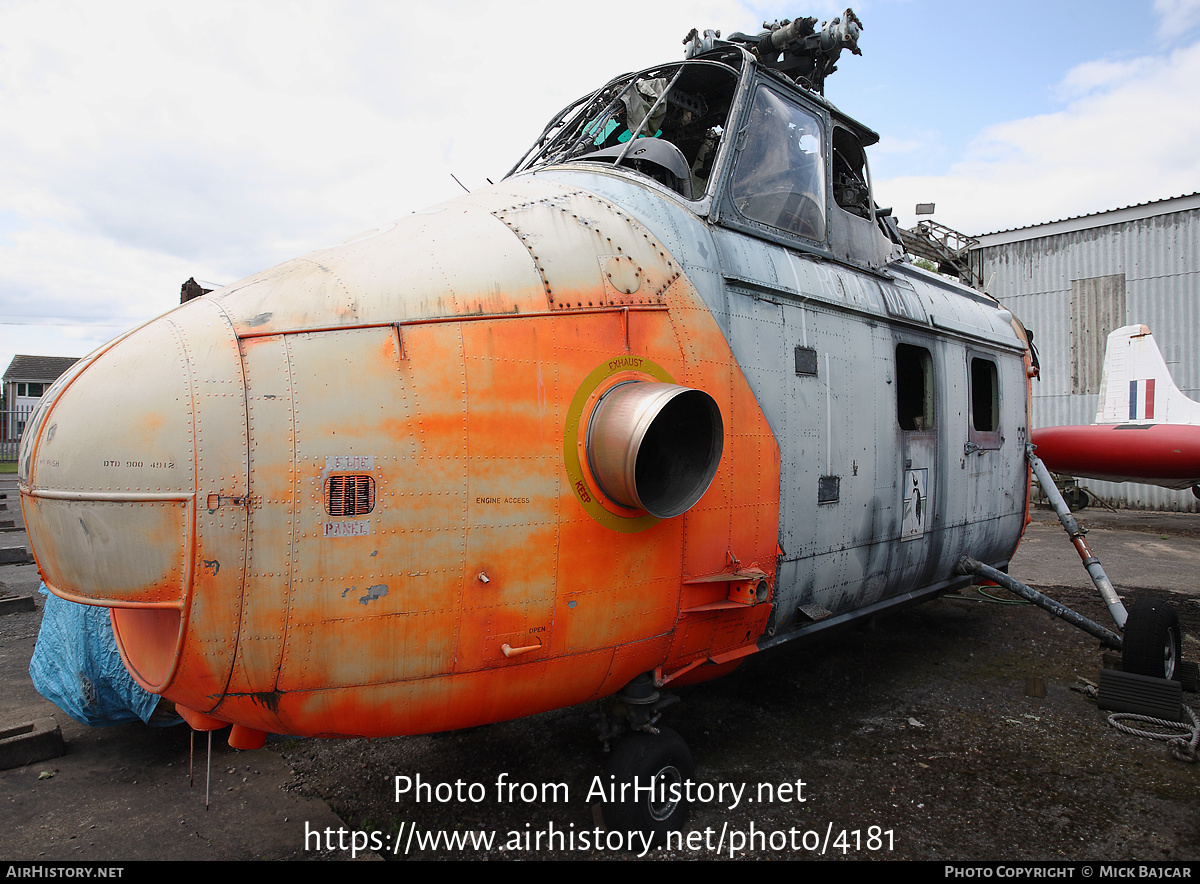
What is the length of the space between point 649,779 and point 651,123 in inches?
165

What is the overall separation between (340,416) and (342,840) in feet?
8.15

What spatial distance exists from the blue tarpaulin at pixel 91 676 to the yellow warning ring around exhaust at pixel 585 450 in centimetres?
379

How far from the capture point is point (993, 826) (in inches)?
147

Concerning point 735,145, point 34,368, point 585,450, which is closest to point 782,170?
point 735,145

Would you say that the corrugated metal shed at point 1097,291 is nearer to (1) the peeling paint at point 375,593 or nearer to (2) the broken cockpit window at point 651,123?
(2) the broken cockpit window at point 651,123

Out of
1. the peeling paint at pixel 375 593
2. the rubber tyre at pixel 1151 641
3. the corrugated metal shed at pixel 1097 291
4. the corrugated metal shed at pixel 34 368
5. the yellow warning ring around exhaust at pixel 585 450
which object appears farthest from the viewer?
the corrugated metal shed at pixel 34 368

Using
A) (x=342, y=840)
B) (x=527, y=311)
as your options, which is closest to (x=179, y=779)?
(x=342, y=840)

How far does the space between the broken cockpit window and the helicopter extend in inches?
2.3

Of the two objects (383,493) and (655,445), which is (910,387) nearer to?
(655,445)

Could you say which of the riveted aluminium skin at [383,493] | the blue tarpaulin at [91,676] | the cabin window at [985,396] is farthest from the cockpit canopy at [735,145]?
the blue tarpaulin at [91,676]

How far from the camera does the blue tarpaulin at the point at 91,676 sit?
4.75 metres

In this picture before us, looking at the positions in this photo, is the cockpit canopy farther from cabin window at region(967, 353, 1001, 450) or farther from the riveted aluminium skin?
cabin window at region(967, 353, 1001, 450)

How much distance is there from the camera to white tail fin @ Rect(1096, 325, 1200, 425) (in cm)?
Result: 1321

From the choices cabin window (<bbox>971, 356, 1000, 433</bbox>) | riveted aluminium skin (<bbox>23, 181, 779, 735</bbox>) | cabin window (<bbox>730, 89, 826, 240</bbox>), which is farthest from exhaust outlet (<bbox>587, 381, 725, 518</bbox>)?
cabin window (<bbox>971, 356, 1000, 433</bbox>)
